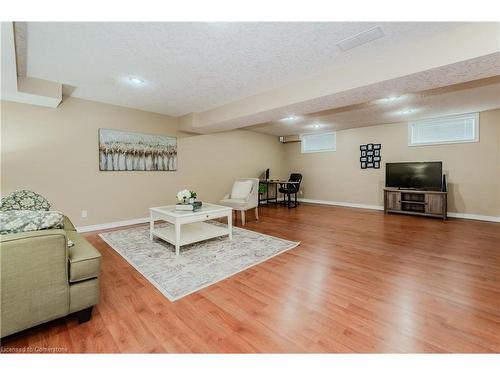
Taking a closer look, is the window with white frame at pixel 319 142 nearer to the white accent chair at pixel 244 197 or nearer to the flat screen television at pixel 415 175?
the flat screen television at pixel 415 175

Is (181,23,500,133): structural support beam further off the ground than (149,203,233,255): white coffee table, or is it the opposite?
(181,23,500,133): structural support beam

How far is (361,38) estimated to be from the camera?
2154 millimetres

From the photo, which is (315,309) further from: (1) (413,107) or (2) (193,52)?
(1) (413,107)

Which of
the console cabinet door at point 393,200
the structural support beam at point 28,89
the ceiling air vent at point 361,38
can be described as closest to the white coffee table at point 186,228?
the structural support beam at point 28,89

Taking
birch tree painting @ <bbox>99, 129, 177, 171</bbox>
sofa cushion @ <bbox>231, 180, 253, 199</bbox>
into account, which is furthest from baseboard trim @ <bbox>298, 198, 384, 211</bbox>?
birch tree painting @ <bbox>99, 129, 177, 171</bbox>

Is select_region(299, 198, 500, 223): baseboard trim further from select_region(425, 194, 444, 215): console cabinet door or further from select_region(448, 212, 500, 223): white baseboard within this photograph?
select_region(425, 194, 444, 215): console cabinet door

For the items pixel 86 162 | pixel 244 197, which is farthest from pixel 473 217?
pixel 86 162

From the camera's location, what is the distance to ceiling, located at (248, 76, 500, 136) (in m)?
3.43

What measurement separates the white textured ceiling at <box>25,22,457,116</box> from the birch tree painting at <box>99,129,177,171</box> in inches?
36.7

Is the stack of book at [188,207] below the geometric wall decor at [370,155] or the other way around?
below

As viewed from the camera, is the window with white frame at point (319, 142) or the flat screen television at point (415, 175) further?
the window with white frame at point (319, 142)

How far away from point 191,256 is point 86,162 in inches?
108

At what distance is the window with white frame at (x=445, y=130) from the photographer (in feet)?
15.7

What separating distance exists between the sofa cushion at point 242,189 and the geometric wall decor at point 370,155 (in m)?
3.40
